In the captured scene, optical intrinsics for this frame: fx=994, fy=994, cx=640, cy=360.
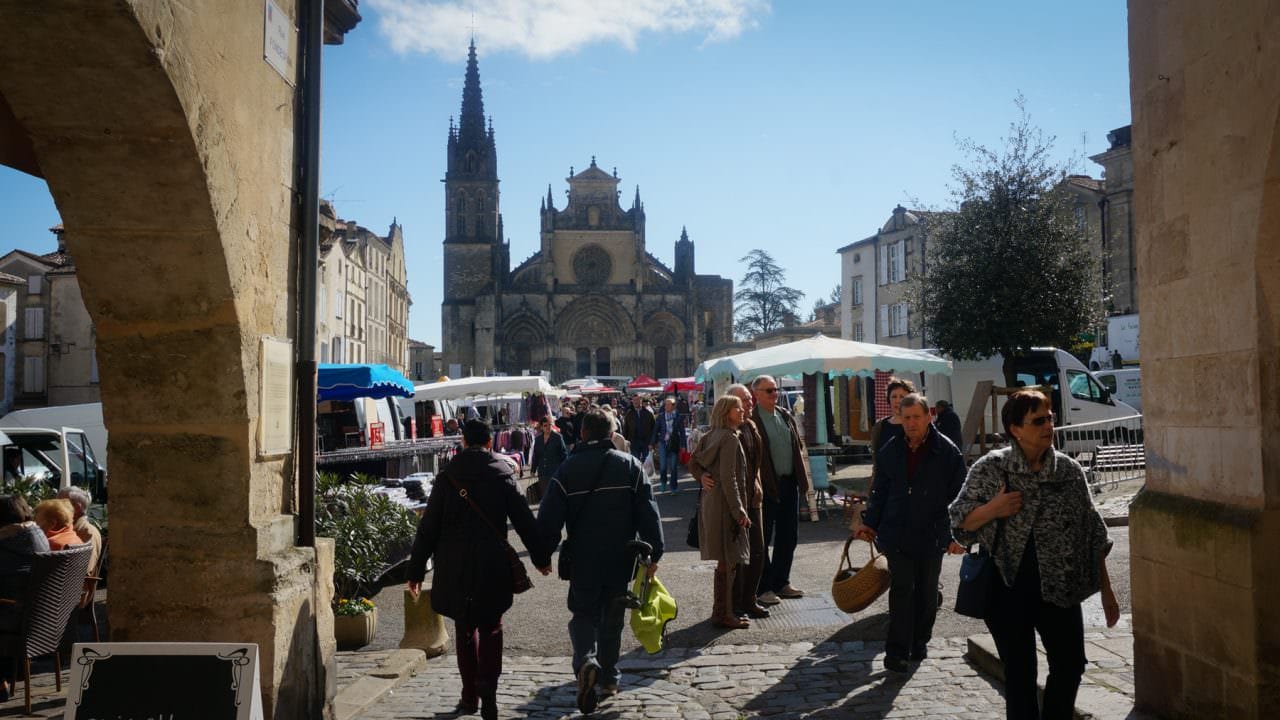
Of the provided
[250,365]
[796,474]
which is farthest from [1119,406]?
[250,365]

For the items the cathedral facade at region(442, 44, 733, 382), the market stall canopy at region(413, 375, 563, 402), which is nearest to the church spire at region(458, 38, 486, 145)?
the cathedral facade at region(442, 44, 733, 382)

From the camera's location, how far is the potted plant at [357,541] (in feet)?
22.5

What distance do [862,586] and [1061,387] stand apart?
1418 cm

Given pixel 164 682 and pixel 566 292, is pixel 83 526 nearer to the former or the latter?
pixel 164 682

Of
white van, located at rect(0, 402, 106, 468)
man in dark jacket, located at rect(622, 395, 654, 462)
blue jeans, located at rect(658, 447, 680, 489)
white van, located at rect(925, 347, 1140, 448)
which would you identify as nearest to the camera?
blue jeans, located at rect(658, 447, 680, 489)

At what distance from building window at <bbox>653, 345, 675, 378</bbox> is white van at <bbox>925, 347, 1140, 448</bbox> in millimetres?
46960

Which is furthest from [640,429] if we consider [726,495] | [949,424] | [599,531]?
[599,531]

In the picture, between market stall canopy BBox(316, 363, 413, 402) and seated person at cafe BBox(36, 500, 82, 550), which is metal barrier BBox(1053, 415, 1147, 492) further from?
seated person at cafe BBox(36, 500, 82, 550)

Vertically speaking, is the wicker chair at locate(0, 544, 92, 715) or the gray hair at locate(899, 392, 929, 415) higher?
the gray hair at locate(899, 392, 929, 415)

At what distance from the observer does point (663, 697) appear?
5.38 m

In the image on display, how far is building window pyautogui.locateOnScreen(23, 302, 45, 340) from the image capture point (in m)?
37.1

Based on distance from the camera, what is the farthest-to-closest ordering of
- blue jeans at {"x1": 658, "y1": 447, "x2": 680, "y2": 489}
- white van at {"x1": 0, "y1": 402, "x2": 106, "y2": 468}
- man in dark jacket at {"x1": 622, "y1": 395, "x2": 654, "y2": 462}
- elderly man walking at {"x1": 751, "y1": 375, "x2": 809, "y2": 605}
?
man in dark jacket at {"x1": 622, "y1": 395, "x2": 654, "y2": 462} → white van at {"x1": 0, "y1": 402, "x2": 106, "y2": 468} → blue jeans at {"x1": 658, "y1": 447, "x2": 680, "y2": 489} → elderly man walking at {"x1": 751, "y1": 375, "x2": 809, "y2": 605}

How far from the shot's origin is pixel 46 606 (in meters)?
5.61

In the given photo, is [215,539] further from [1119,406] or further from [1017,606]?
[1119,406]
